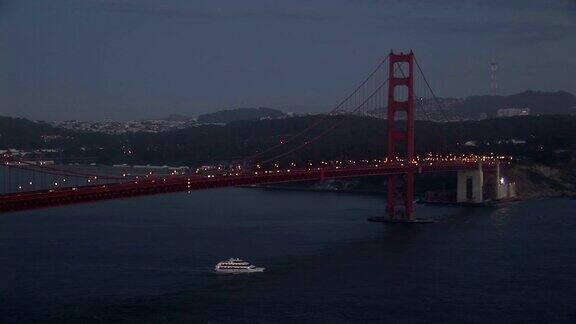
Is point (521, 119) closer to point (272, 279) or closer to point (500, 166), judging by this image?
point (500, 166)

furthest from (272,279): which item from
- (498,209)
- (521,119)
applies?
(521,119)

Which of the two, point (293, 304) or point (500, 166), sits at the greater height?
point (500, 166)

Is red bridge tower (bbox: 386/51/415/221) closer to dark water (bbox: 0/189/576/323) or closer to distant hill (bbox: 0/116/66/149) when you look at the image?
dark water (bbox: 0/189/576/323)

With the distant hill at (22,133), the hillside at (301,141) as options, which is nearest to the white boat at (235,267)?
the hillside at (301,141)

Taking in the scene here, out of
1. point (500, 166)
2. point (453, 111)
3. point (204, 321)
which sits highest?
point (453, 111)

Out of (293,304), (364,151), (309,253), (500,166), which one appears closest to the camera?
(293,304)

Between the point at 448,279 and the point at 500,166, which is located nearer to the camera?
the point at 448,279

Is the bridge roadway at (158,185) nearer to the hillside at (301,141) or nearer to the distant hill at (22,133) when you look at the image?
the hillside at (301,141)

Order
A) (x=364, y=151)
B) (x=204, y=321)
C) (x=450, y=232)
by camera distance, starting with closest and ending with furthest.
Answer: (x=204, y=321)
(x=450, y=232)
(x=364, y=151)
